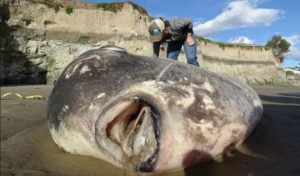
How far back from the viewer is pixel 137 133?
221 centimetres

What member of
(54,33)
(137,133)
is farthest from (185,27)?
(54,33)

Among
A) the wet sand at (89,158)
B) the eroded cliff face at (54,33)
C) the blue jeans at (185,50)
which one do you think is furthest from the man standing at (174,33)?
the eroded cliff face at (54,33)

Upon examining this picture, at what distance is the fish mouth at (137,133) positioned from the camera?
7.21 ft

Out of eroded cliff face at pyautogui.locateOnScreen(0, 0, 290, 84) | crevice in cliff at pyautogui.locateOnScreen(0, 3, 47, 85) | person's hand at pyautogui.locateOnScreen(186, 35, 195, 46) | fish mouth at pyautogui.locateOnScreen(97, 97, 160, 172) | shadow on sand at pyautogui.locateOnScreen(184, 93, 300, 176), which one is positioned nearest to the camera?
fish mouth at pyautogui.locateOnScreen(97, 97, 160, 172)

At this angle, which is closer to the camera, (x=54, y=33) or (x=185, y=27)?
(x=185, y=27)

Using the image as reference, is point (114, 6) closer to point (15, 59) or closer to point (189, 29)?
point (15, 59)

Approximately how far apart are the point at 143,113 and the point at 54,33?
11.6 m

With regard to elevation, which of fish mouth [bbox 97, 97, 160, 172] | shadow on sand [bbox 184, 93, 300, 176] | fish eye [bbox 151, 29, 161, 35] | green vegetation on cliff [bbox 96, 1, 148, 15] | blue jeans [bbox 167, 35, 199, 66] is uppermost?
green vegetation on cliff [bbox 96, 1, 148, 15]

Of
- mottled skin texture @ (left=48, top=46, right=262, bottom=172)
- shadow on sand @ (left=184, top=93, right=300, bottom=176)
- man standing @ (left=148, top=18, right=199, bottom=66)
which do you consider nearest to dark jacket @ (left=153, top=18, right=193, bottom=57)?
man standing @ (left=148, top=18, right=199, bottom=66)

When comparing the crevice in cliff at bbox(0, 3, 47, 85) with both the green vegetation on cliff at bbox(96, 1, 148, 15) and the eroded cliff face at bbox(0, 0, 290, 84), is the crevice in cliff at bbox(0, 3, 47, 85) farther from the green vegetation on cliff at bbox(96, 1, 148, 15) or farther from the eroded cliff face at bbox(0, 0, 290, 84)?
the green vegetation on cliff at bbox(96, 1, 148, 15)

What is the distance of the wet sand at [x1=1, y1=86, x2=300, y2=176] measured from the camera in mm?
2357

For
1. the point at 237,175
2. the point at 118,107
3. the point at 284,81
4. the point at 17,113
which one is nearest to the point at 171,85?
the point at 118,107

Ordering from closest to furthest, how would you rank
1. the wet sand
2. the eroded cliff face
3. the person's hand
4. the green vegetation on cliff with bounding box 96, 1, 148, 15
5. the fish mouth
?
the fish mouth
the wet sand
the person's hand
the eroded cliff face
the green vegetation on cliff with bounding box 96, 1, 148, 15

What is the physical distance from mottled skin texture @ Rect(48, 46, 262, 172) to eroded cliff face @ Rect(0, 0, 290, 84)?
8942mm
